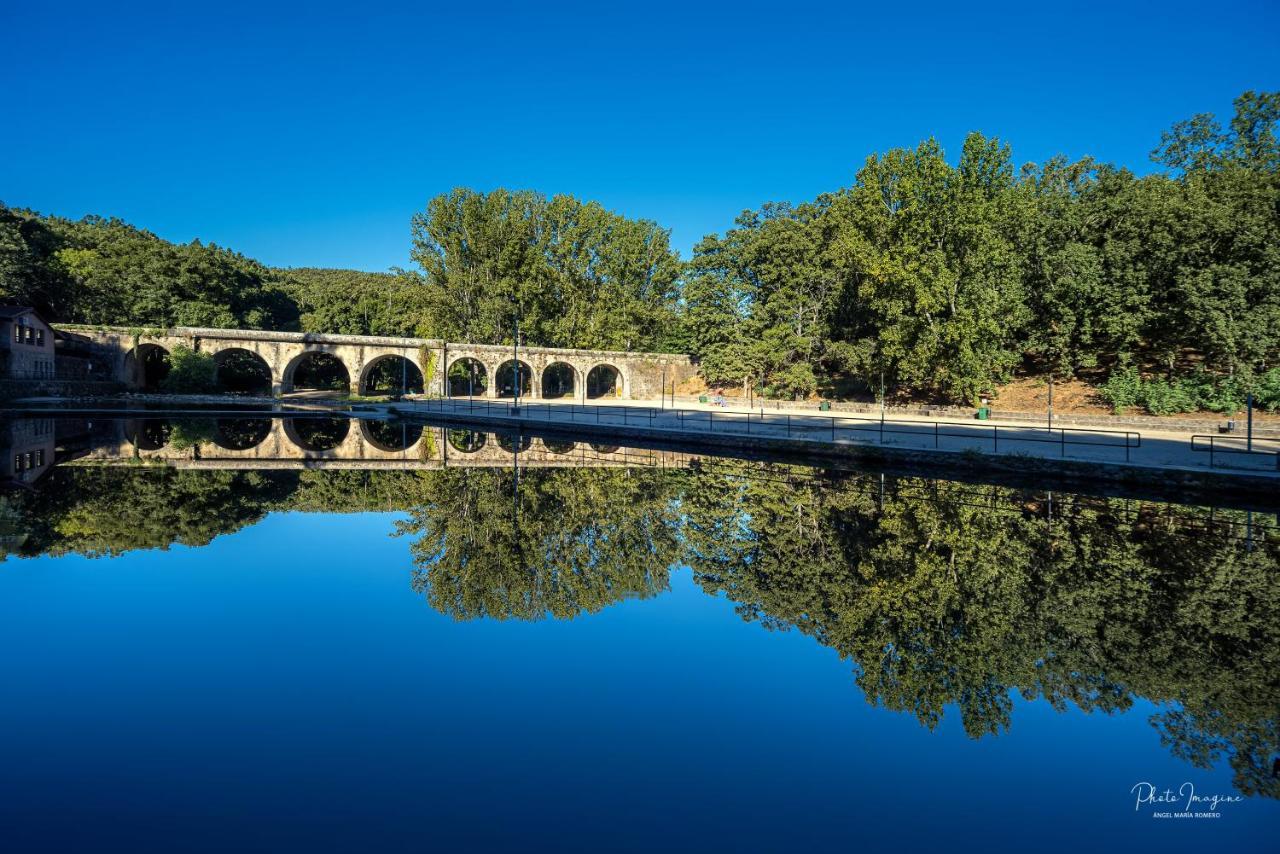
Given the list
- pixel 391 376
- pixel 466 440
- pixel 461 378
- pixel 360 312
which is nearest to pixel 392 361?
pixel 391 376

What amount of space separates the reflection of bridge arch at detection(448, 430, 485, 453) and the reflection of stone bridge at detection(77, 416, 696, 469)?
0.13 feet

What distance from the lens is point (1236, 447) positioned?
73.5 feet

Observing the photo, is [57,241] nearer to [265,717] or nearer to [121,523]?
[121,523]

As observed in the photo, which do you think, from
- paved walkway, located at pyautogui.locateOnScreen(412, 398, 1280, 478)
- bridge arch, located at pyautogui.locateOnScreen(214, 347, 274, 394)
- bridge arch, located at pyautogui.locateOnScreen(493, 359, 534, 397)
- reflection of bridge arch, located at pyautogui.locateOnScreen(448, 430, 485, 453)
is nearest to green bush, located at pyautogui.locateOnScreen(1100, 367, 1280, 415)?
paved walkway, located at pyautogui.locateOnScreen(412, 398, 1280, 478)

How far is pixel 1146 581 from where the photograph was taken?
991 cm

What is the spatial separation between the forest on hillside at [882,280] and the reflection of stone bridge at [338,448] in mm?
24336

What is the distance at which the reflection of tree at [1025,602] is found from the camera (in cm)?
645

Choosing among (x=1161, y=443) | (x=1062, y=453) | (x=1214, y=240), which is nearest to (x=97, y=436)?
(x=1062, y=453)

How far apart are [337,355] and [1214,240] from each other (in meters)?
60.6

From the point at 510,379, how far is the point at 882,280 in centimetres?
3906

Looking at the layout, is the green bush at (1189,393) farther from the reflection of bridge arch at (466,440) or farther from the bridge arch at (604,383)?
the bridge arch at (604,383)

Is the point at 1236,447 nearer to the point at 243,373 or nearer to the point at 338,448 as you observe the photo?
the point at 338,448

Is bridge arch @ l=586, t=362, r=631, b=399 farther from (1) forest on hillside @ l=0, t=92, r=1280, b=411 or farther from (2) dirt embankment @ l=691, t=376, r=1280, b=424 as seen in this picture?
(2) dirt embankment @ l=691, t=376, r=1280, b=424

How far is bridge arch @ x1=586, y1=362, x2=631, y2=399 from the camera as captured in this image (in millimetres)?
67562
